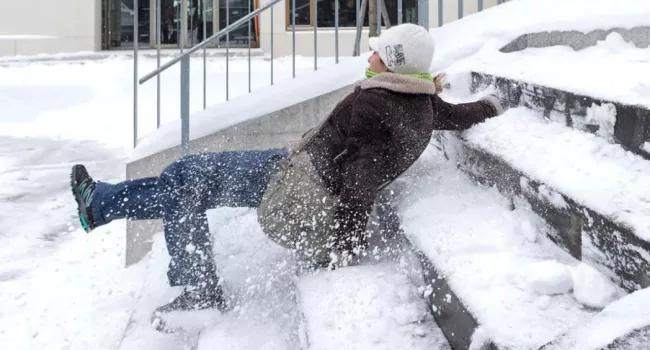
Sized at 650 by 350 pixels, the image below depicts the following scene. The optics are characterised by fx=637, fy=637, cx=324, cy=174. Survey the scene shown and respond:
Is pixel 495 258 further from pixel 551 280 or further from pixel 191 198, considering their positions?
pixel 191 198

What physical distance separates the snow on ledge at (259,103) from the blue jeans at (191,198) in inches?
39.7

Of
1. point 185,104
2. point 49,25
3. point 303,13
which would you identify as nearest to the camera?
point 185,104

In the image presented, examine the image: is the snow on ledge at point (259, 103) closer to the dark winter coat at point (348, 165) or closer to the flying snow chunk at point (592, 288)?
the dark winter coat at point (348, 165)

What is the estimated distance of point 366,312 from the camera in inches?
80.8

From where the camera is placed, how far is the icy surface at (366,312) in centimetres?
192

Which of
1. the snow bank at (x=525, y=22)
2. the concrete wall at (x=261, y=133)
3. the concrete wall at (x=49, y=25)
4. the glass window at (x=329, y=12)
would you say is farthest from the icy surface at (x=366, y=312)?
the concrete wall at (x=49, y=25)

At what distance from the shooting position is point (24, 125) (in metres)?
8.44

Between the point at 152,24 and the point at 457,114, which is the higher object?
the point at 152,24

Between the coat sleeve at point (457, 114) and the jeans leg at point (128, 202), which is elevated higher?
the coat sleeve at point (457, 114)

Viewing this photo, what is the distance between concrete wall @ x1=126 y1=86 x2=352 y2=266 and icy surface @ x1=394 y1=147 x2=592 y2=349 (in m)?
1.28

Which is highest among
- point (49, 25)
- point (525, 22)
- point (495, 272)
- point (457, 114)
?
point (49, 25)

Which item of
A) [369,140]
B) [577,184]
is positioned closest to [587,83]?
[577,184]

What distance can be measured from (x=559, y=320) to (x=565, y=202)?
1.56ft

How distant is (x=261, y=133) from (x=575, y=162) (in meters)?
2.17
